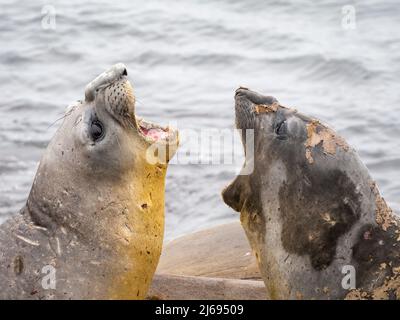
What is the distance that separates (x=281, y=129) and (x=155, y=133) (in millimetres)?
707

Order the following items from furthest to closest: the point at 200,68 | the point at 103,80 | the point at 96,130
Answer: the point at 200,68 < the point at 103,80 < the point at 96,130

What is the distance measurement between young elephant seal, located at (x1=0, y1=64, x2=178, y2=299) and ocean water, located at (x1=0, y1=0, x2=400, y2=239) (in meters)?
3.93

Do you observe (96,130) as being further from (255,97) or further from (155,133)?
(255,97)

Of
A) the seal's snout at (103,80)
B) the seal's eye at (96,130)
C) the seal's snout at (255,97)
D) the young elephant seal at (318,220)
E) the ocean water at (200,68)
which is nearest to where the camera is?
the young elephant seal at (318,220)

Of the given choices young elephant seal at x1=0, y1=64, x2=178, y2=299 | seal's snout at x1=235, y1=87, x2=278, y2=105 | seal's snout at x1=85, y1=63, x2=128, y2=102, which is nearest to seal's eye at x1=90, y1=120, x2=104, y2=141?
young elephant seal at x1=0, y1=64, x2=178, y2=299

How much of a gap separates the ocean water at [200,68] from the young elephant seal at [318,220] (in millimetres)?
3956

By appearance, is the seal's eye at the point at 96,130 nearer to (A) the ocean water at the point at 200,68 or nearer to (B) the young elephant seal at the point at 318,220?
(B) the young elephant seal at the point at 318,220

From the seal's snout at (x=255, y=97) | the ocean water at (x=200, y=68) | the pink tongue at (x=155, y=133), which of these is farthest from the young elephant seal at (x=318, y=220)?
the ocean water at (x=200, y=68)

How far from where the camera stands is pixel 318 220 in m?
5.28

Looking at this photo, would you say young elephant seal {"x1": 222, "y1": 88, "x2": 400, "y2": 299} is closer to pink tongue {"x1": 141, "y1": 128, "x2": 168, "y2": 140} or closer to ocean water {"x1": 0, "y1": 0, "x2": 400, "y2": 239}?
pink tongue {"x1": 141, "y1": 128, "x2": 168, "y2": 140}

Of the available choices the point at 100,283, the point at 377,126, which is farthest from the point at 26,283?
the point at 377,126

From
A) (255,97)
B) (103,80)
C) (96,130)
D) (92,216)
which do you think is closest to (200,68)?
(255,97)

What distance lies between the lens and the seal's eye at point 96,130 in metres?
5.45

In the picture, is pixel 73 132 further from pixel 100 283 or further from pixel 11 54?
pixel 11 54
